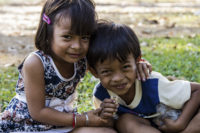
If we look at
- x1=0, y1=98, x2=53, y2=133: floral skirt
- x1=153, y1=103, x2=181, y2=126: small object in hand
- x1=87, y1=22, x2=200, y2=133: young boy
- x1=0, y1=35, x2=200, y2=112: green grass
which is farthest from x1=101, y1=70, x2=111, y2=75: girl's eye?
x1=0, y1=35, x2=200, y2=112: green grass

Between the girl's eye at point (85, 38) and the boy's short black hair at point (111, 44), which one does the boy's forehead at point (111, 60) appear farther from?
the girl's eye at point (85, 38)

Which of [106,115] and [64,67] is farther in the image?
[64,67]

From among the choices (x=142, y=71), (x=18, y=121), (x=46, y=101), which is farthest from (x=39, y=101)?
(x=142, y=71)

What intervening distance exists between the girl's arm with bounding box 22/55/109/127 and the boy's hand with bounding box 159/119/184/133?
47cm

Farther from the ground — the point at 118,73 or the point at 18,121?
the point at 118,73

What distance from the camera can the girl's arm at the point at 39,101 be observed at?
8.08ft

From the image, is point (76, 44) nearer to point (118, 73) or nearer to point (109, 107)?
point (118, 73)

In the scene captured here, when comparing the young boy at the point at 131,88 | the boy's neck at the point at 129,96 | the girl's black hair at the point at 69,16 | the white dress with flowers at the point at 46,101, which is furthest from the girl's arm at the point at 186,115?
the girl's black hair at the point at 69,16

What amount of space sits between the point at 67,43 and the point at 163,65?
2228 millimetres

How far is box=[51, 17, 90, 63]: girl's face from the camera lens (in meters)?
2.36

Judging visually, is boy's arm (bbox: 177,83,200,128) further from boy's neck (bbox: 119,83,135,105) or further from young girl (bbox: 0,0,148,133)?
young girl (bbox: 0,0,148,133)

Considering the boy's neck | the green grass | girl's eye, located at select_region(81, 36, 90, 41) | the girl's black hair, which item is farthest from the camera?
the green grass

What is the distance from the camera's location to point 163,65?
4.35 metres

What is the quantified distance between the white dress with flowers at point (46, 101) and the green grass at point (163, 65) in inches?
24.4
